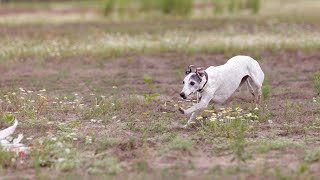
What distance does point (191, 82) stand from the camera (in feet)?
35.2

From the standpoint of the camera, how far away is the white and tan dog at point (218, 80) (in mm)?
10776

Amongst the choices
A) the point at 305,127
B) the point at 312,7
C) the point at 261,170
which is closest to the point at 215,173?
the point at 261,170

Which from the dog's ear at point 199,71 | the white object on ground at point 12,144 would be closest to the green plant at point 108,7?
the dog's ear at point 199,71

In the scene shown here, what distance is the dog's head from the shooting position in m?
10.7

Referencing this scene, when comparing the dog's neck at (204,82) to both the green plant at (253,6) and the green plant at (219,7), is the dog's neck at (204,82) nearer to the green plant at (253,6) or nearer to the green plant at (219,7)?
the green plant at (219,7)

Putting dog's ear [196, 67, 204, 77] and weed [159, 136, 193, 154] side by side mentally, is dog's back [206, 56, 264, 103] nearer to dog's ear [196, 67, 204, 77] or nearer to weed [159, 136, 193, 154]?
dog's ear [196, 67, 204, 77]

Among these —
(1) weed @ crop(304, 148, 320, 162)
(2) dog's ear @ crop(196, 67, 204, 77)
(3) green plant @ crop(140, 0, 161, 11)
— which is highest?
(2) dog's ear @ crop(196, 67, 204, 77)

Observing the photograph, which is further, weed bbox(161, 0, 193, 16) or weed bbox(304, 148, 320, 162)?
weed bbox(161, 0, 193, 16)

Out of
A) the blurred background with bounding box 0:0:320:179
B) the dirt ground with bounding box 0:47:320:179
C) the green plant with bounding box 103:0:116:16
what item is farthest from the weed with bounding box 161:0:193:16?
the dirt ground with bounding box 0:47:320:179

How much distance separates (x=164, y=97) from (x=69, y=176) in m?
5.94

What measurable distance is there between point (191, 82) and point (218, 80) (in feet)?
2.89

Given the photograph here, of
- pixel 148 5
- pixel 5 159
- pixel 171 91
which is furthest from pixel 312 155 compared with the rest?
pixel 148 5

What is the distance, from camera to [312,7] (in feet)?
106

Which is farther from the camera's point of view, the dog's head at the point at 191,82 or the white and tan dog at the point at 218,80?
the white and tan dog at the point at 218,80
